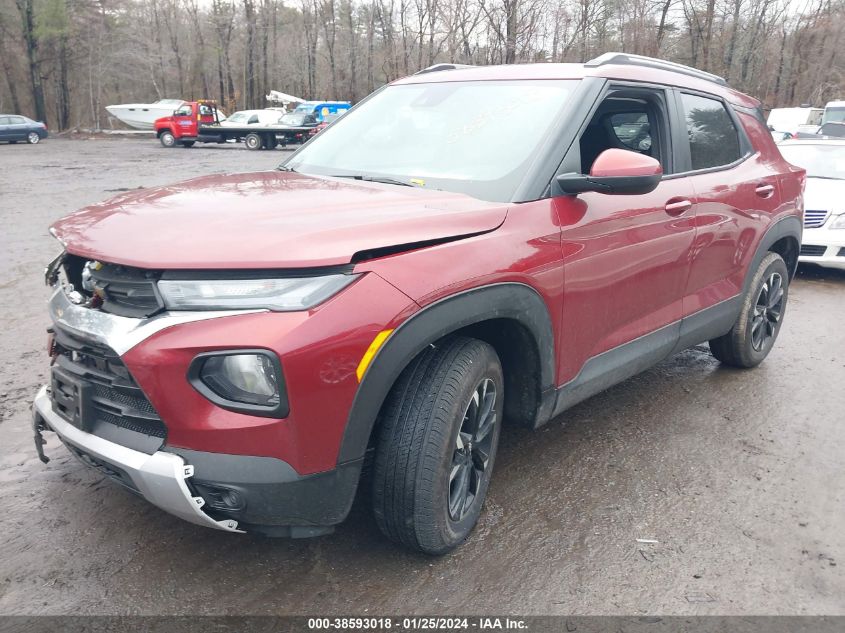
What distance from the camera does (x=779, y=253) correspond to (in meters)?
4.88

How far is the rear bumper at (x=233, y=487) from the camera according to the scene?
2061 mm

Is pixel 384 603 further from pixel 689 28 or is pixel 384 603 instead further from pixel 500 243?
pixel 689 28

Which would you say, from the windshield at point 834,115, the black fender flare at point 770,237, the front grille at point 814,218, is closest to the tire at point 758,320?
the black fender flare at point 770,237

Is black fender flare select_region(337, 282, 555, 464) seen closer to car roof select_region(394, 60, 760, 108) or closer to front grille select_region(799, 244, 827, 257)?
car roof select_region(394, 60, 760, 108)

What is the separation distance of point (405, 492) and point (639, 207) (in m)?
1.79

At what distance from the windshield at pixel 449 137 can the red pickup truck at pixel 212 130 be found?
2793 centimetres

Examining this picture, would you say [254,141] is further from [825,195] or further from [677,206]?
[677,206]

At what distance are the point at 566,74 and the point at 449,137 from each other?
25.0 inches

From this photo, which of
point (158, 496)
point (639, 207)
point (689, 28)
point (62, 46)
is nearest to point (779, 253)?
point (639, 207)

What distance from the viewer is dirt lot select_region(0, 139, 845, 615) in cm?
244

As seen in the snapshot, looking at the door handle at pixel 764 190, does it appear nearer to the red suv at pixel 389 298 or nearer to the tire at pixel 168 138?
the red suv at pixel 389 298

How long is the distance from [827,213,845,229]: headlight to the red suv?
16.3 feet

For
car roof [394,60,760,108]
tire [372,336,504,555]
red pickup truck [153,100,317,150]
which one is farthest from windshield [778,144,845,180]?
red pickup truck [153,100,317,150]

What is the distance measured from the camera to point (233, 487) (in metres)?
2.07
